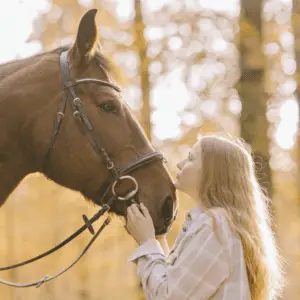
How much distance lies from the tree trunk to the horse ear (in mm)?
3464

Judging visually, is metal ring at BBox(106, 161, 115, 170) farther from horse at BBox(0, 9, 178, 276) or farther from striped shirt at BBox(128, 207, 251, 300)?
striped shirt at BBox(128, 207, 251, 300)

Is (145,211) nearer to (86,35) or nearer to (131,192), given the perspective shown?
(131,192)

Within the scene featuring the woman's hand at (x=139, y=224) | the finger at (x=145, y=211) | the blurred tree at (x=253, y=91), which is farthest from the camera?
the blurred tree at (x=253, y=91)

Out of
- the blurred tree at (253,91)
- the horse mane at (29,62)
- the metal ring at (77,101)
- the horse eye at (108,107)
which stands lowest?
the blurred tree at (253,91)

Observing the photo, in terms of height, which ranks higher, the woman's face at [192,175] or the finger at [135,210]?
the woman's face at [192,175]

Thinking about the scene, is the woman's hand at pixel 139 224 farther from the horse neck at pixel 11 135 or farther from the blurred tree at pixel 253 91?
the blurred tree at pixel 253 91

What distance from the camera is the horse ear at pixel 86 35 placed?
3.16 meters

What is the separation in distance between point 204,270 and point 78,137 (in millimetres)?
1173

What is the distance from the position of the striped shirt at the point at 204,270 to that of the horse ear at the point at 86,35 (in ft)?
4.22

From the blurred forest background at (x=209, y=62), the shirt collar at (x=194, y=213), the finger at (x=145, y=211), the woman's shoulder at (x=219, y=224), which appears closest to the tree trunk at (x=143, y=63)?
the blurred forest background at (x=209, y=62)

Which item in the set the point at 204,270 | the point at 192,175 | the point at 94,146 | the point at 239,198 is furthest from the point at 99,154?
the point at 204,270

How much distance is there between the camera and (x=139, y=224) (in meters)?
2.93

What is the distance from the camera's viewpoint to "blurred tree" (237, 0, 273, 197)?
576 centimetres

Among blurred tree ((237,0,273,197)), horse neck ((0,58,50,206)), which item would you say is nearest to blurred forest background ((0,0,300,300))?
blurred tree ((237,0,273,197))
